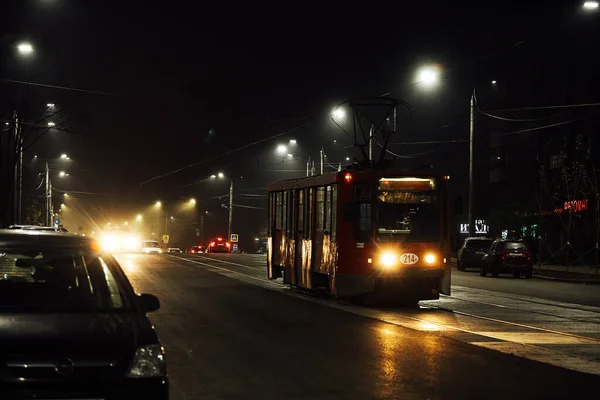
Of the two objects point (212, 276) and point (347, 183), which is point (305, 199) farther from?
point (212, 276)

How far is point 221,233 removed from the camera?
11388cm

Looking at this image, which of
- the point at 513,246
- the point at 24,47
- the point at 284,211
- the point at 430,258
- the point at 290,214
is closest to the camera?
the point at 430,258

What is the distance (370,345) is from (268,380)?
3.46 m

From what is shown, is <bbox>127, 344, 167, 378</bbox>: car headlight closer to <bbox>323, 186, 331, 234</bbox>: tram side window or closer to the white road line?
the white road line

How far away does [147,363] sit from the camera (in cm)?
559

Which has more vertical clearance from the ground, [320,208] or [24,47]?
[24,47]

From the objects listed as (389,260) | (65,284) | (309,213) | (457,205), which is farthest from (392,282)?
(65,284)

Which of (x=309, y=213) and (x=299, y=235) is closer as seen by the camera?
(x=309, y=213)

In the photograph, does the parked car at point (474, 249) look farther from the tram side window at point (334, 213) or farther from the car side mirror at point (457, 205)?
the tram side window at point (334, 213)

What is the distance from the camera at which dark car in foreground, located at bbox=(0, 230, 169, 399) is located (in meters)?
5.25

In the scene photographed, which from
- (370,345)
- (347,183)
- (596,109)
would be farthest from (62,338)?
(596,109)

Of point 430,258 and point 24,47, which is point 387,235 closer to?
point 430,258

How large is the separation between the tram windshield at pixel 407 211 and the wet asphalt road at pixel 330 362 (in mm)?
3534

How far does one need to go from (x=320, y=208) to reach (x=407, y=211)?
2527 millimetres
